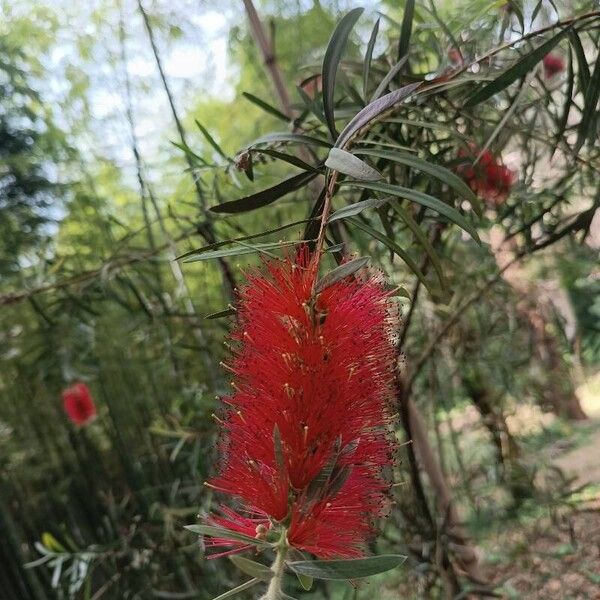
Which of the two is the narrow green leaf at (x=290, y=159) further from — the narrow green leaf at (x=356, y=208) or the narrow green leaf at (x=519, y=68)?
the narrow green leaf at (x=519, y=68)

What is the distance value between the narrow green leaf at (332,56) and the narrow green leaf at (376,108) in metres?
0.06

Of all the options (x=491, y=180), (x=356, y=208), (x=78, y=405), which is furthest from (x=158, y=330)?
(x=356, y=208)

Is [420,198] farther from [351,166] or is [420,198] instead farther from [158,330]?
[158,330]

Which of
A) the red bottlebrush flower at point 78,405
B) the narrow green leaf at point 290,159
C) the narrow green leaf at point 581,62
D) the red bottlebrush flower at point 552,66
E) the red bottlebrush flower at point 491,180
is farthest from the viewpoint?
the red bottlebrush flower at point 78,405

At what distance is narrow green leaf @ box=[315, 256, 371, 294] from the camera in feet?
1.13

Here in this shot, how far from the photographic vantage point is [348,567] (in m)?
0.31

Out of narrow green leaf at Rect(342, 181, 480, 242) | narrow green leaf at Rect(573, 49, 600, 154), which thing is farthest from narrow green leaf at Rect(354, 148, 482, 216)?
narrow green leaf at Rect(573, 49, 600, 154)

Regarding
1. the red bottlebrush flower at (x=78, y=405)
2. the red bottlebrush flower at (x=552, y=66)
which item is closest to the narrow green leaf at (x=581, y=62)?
the red bottlebrush flower at (x=552, y=66)

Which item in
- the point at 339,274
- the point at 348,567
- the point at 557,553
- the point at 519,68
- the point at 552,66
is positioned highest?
the point at 552,66

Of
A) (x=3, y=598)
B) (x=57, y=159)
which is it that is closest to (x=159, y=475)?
(x=3, y=598)

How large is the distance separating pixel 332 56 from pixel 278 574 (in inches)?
13.0

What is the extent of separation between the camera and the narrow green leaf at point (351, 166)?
1.15 ft

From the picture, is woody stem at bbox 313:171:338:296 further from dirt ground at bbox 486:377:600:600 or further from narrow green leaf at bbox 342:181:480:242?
dirt ground at bbox 486:377:600:600

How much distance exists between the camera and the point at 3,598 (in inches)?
67.7
